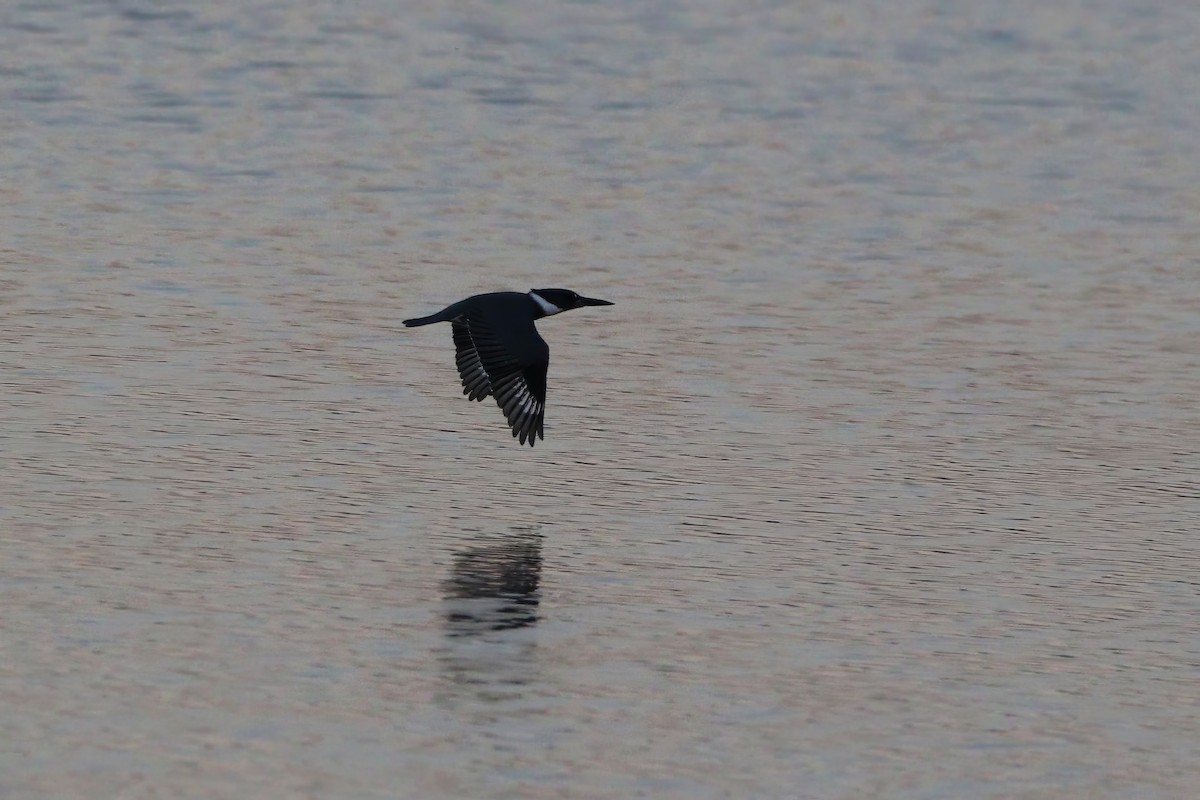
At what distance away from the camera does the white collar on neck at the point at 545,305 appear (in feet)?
45.3

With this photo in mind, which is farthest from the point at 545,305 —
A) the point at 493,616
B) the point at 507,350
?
the point at 493,616

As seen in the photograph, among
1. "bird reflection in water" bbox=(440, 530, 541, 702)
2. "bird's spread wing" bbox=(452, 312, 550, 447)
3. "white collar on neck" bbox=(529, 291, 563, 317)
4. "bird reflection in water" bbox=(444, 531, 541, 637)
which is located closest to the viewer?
"bird reflection in water" bbox=(440, 530, 541, 702)

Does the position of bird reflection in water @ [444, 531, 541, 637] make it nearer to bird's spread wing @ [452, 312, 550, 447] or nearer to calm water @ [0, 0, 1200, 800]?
calm water @ [0, 0, 1200, 800]

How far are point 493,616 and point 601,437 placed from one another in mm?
3234

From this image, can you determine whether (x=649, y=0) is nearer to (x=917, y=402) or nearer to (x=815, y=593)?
(x=917, y=402)

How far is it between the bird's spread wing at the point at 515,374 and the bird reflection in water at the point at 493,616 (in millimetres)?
1139

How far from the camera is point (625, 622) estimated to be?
10.5 m

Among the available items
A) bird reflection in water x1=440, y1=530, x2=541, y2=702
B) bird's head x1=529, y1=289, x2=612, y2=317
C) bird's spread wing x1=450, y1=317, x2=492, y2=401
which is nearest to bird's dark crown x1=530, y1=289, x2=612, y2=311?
bird's head x1=529, y1=289, x2=612, y2=317

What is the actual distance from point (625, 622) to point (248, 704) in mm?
1824

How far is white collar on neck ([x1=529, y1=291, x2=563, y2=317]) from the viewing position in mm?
13805

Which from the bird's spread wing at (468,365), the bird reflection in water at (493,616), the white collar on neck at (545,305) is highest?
the white collar on neck at (545,305)

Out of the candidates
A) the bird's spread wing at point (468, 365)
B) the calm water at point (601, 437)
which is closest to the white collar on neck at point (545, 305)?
the bird's spread wing at point (468, 365)

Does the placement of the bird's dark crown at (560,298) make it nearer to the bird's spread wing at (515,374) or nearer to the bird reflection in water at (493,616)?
the bird's spread wing at (515,374)

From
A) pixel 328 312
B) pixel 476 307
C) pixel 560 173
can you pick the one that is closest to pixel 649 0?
pixel 560 173
